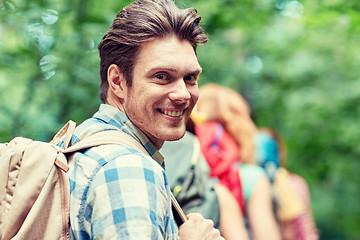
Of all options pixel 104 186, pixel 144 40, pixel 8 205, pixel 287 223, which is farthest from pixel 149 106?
pixel 287 223

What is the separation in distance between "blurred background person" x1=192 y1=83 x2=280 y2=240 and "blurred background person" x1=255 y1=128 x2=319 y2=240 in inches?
16.3

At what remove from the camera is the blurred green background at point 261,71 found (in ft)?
13.1

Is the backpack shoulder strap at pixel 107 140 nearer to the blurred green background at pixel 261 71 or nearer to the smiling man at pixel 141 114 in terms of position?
the smiling man at pixel 141 114

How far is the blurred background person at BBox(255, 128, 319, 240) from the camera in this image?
4840mm

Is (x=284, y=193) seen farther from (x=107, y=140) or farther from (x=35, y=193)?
(x=35, y=193)

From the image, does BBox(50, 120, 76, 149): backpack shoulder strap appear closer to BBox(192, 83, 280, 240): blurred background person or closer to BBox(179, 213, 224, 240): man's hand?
BBox(179, 213, 224, 240): man's hand

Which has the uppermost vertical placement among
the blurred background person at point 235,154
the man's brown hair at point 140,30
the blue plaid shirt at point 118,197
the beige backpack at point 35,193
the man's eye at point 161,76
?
the man's brown hair at point 140,30

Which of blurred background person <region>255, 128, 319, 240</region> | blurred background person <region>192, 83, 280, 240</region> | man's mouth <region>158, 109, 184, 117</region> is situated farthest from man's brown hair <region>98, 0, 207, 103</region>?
blurred background person <region>255, 128, 319, 240</region>

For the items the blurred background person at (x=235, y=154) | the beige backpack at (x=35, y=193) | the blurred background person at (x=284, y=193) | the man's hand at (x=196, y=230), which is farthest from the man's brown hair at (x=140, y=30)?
the blurred background person at (x=284, y=193)

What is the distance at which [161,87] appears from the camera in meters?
1.86

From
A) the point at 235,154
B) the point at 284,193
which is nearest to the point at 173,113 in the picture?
the point at 235,154

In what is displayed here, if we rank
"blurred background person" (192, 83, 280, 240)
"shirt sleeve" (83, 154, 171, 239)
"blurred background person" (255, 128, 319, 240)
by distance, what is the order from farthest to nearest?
"blurred background person" (255, 128, 319, 240) < "blurred background person" (192, 83, 280, 240) < "shirt sleeve" (83, 154, 171, 239)

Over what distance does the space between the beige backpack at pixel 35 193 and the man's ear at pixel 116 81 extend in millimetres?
314

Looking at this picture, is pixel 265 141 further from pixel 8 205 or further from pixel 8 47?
pixel 8 205
